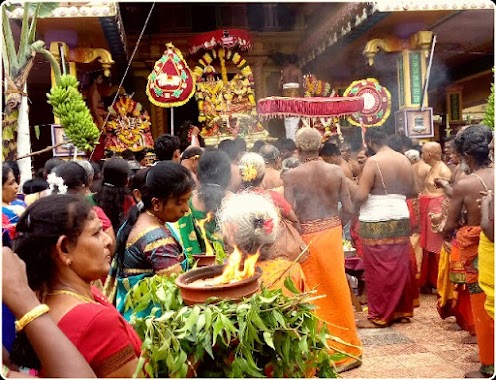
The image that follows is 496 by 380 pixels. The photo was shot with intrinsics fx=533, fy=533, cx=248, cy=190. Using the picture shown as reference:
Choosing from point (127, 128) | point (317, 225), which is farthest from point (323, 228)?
point (127, 128)

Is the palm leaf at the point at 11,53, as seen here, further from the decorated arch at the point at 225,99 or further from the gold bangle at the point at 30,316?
the decorated arch at the point at 225,99

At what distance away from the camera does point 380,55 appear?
10172mm

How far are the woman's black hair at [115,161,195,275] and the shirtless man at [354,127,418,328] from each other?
8.59 ft

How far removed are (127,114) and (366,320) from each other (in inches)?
260

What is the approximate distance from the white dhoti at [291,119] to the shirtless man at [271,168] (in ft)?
14.3

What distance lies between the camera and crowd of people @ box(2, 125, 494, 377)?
4.91 feet

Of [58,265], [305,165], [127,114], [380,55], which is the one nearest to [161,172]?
[58,265]

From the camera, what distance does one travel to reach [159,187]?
246cm

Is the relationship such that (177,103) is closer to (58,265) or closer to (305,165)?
(305,165)

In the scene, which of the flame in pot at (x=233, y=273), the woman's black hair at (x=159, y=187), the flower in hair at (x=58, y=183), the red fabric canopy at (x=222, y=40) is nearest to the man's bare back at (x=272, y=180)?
the flower in hair at (x=58, y=183)

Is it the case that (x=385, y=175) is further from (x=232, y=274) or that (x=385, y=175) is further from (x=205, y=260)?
(x=232, y=274)

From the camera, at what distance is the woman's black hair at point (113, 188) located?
12.8 ft

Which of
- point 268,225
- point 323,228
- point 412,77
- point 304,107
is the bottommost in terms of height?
point 323,228

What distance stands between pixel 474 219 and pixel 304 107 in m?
4.88
